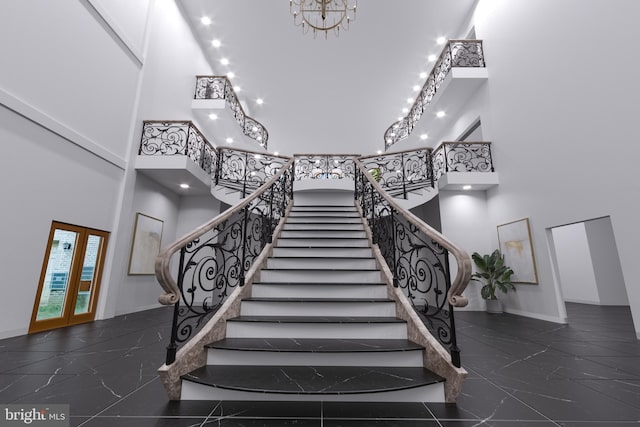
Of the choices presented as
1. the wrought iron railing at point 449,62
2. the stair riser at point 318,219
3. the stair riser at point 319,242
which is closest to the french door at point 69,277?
the stair riser at point 319,242

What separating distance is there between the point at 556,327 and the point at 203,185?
730 centimetres

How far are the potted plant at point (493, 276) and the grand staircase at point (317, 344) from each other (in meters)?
3.45

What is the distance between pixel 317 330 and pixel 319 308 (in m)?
0.32

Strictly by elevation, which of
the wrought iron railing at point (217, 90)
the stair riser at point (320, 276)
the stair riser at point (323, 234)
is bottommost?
the stair riser at point (320, 276)

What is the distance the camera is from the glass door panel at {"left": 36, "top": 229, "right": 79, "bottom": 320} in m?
4.00

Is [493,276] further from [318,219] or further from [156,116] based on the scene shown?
[156,116]

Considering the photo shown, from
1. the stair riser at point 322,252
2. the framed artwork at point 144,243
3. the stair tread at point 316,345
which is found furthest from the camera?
A: the framed artwork at point 144,243

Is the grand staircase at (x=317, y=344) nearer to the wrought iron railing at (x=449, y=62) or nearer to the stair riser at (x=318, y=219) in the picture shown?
the stair riser at (x=318, y=219)

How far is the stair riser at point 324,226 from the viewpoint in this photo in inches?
188

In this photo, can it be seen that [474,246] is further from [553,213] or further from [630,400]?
[630,400]

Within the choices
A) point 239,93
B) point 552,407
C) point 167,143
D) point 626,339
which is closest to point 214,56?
point 239,93

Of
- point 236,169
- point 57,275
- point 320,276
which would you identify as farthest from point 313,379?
point 236,169

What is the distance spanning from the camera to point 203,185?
21.1ft

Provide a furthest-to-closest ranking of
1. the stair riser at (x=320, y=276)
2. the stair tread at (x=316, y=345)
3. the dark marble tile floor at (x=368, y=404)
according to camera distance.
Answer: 1. the stair riser at (x=320, y=276)
2. the stair tread at (x=316, y=345)
3. the dark marble tile floor at (x=368, y=404)
